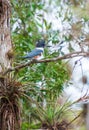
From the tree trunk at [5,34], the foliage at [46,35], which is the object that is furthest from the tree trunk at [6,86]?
the foliage at [46,35]

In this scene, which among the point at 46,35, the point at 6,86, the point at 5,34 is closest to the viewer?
the point at 6,86

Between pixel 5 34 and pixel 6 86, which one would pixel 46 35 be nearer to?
pixel 5 34

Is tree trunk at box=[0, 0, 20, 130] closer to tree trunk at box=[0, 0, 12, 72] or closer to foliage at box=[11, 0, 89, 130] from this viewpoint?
tree trunk at box=[0, 0, 12, 72]

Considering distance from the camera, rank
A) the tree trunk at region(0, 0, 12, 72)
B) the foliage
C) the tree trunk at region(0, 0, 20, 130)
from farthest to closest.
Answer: the foliage
the tree trunk at region(0, 0, 12, 72)
the tree trunk at region(0, 0, 20, 130)

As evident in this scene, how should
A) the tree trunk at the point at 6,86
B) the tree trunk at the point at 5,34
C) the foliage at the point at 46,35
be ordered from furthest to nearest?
1. the foliage at the point at 46,35
2. the tree trunk at the point at 5,34
3. the tree trunk at the point at 6,86

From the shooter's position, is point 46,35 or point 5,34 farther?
point 46,35

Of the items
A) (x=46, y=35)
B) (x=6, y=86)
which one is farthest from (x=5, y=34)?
(x=46, y=35)

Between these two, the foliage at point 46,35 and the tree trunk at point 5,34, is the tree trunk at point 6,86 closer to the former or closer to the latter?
the tree trunk at point 5,34

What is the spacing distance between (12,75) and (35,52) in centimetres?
40

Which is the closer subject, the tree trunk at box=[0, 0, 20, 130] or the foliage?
the tree trunk at box=[0, 0, 20, 130]

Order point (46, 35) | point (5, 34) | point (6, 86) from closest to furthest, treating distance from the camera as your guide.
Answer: point (6, 86) → point (5, 34) → point (46, 35)

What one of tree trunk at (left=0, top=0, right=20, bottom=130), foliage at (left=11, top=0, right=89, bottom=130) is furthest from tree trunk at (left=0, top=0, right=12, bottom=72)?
foliage at (left=11, top=0, right=89, bottom=130)

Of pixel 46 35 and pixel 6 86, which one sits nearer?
pixel 6 86

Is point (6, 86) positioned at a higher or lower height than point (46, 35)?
lower
